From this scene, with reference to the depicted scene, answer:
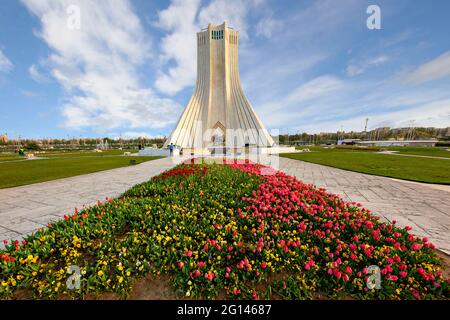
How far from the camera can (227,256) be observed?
2293mm

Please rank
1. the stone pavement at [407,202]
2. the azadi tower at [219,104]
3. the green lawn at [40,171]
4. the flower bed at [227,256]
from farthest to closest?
the azadi tower at [219,104] < the green lawn at [40,171] < the stone pavement at [407,202] < the flower bed at [227,256]

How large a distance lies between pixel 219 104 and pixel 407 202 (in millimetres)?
33340

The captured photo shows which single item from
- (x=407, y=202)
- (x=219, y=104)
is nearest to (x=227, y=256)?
(x=407, y=202)

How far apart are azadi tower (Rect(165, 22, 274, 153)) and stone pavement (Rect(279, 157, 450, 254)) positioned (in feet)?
86.5

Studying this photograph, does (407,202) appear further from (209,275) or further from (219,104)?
(219,104)

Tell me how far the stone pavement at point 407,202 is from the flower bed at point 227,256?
46.4 inches

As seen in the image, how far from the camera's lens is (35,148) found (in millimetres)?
35875

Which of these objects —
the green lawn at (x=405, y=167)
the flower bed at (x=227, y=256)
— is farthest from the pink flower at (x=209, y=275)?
the green lawn at (x=405, y=167)

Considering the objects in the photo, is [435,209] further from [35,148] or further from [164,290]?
[35,148]

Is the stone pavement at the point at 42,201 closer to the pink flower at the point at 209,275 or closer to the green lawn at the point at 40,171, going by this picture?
the green lawn at the point at 40,171

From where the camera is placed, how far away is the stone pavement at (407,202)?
3369 mm

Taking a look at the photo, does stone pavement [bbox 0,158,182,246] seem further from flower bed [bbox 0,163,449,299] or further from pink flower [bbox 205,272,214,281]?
pink flower [bbox 205,272,214,281]
